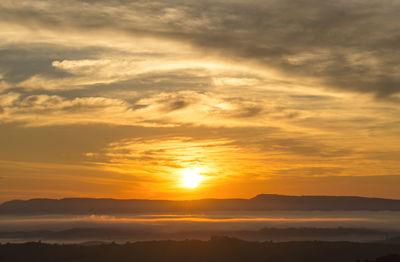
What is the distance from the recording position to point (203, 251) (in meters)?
132

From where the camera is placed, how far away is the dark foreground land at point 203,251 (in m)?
127

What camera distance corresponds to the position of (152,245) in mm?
137375

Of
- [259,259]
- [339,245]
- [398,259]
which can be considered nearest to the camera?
[398,259]

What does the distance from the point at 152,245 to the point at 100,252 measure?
40.3 ft

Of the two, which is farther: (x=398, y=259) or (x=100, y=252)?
(x=100, y=252)

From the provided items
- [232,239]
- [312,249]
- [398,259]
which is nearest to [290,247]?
[312,249]

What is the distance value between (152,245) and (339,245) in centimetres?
4383

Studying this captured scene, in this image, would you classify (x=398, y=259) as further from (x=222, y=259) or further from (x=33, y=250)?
(x=33, y=250)

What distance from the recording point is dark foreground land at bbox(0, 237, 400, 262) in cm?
12725

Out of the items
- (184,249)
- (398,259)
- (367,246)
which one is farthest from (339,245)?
(398,259)

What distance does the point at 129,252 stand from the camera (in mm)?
133500

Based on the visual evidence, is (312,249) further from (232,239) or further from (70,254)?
(70,254)

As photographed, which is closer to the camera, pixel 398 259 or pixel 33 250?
pixel 398 259

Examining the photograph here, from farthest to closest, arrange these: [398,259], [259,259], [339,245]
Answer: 1. [339,245]
2. [259,259]
3. [398,259]
